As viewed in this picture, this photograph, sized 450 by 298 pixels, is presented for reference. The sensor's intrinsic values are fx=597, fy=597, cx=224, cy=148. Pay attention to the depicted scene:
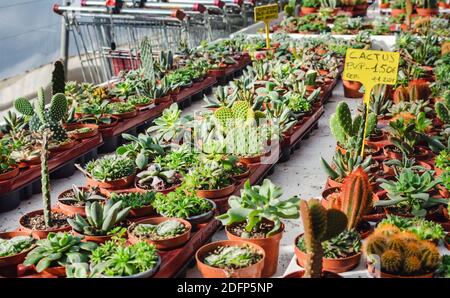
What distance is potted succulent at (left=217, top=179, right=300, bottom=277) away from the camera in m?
2.81

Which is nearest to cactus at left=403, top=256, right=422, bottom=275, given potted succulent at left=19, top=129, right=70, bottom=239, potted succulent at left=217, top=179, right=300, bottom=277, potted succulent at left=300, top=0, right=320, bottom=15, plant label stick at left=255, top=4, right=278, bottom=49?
potted succulent at left=217, top=179, right=300, bottom=277

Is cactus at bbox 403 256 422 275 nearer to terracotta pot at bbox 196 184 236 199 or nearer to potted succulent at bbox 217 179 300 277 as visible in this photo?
potted succulent at bbox 217 179 300 277

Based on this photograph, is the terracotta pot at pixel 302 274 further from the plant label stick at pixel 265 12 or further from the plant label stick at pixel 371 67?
the plant label stick at pixel 265 12

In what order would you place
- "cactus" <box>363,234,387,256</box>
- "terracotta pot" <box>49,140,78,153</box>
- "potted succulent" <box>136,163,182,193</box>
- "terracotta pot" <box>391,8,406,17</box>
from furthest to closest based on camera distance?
"terracotta pot" <box>391,8,406,17</box> < "terracotta pot" <box>49,140,78,153</box> < "potted succulent" <box>136,163,182,193</box> < "cactus" <box>363,234,387,256</box>

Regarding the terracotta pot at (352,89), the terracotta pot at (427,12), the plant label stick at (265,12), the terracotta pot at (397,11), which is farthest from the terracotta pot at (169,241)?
the terracotta pot at (397,11)

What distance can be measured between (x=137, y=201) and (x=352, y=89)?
3292mm

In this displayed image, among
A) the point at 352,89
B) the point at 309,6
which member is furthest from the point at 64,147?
the point at 309,6

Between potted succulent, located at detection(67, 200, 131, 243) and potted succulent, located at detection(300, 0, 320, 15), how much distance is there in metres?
8.68

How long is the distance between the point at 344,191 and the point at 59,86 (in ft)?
8.50

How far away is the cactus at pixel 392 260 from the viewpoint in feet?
8.11

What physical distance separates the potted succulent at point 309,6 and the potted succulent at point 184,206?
8387mm

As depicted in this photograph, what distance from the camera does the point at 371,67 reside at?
363cm

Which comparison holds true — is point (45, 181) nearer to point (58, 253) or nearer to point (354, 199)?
point (58, 253)

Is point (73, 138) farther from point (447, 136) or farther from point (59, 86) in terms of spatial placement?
point (447, 136)
